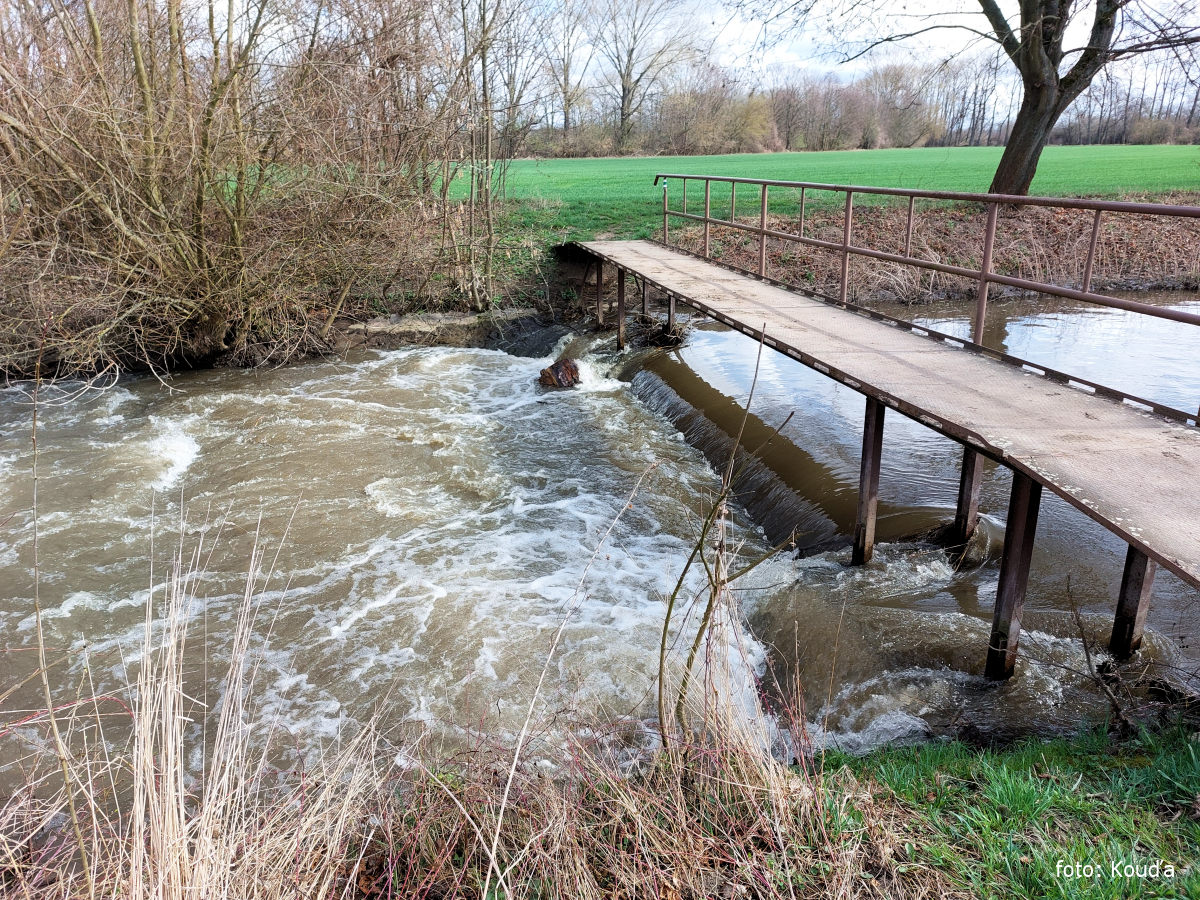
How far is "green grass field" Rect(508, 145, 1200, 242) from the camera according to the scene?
1941 centimetres

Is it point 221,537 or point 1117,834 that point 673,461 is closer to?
point 221,537

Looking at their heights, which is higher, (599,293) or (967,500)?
(599,293)

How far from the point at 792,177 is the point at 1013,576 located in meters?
27.1

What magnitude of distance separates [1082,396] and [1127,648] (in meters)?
1.63

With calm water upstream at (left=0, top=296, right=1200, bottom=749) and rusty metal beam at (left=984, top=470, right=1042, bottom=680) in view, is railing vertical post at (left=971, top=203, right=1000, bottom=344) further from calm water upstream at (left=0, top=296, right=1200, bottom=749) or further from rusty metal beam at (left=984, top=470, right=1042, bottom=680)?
rusty metal beam at (left=984, top=470, right=1042, bottom=680)

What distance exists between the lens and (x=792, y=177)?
1161 inches

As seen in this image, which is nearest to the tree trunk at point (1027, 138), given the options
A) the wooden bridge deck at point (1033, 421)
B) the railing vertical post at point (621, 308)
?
the railing vertical post at point (621, 308)

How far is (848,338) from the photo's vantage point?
732cm

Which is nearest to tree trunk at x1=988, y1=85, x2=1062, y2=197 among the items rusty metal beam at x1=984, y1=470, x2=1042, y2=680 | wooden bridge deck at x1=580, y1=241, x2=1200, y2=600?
wooden bridge deck at x1=580, y1=241, x2=1200, y2=600

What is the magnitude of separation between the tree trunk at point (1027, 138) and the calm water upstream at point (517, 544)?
23.8 feet

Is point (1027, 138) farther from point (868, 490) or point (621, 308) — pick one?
point (868, 490)

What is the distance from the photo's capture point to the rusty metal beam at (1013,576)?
451 centimetres

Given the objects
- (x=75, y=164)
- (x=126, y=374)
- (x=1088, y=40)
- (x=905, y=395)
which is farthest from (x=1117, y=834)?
(x=1088, y=40)

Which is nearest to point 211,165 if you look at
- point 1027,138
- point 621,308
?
point 621,308
